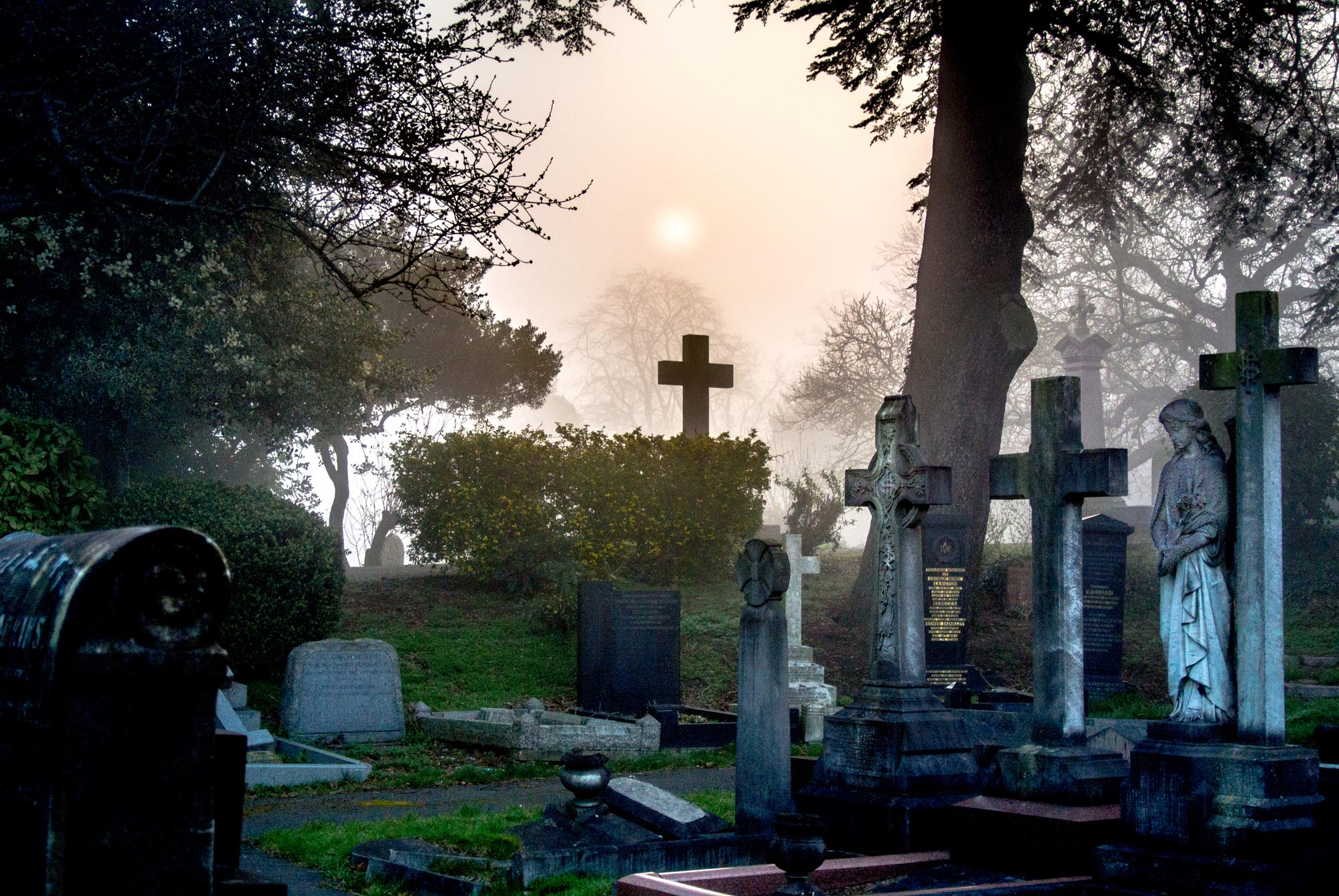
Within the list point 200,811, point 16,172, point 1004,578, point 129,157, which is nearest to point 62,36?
point 16,172

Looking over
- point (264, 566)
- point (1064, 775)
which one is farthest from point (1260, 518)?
point (264, 566)

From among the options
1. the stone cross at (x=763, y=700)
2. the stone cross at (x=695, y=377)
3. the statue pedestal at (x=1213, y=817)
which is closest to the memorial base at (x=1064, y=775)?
the statue pedestal at (x=1213, y=817)

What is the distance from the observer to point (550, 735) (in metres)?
11.3

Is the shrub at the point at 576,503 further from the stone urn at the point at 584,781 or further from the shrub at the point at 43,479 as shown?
the stone urn at the point at 584,781

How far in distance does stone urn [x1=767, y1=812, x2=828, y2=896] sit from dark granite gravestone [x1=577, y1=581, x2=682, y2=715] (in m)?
8.54

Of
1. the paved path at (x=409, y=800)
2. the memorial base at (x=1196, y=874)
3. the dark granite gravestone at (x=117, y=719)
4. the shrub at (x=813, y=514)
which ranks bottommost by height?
the paved path at (x=409, y=800)

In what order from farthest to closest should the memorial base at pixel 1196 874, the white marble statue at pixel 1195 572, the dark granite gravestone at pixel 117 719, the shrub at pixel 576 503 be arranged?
the shrub at pixel 576 503 < the white marble statue at pixel 1195 572 < the memorial base at pixel 1196 874 < the dark granite gravestone at pixel 117 719

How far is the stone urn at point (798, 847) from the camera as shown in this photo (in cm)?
496

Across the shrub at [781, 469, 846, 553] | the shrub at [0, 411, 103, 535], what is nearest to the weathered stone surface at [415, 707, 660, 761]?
the shrub at [0, 411, 103, 535]

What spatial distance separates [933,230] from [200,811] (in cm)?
1476

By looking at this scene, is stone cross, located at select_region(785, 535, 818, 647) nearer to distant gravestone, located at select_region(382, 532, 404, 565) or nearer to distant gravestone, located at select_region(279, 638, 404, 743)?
distant gravestone, located at select_region(279, 638, 404, 743)

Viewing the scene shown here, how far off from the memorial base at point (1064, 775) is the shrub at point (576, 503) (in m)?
11.2

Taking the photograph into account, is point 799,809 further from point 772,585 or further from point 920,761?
point 772,585

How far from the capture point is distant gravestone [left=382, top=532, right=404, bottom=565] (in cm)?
3388
